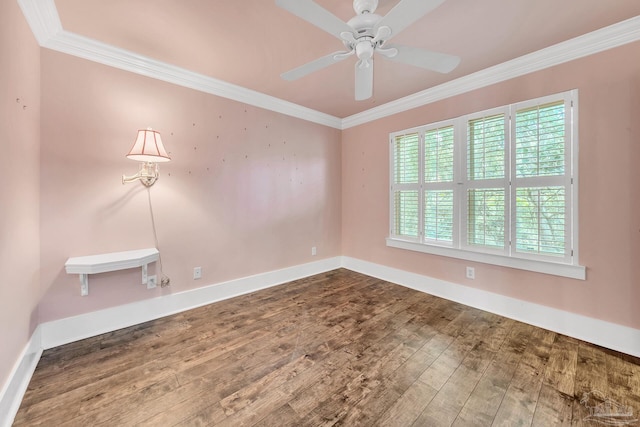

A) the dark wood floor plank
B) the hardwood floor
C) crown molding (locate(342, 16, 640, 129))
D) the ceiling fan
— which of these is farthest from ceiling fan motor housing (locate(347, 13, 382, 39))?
the dark wood floor plank

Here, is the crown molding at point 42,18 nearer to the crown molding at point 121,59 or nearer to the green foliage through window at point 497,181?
the crown molding at point 121,59

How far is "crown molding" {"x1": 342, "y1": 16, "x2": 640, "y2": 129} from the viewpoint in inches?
76.5

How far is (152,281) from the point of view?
252cm

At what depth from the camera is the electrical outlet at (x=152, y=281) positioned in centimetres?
250

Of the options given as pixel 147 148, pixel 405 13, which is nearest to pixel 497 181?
pixel 405 13

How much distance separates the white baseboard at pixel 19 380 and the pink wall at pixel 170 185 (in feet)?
0.83

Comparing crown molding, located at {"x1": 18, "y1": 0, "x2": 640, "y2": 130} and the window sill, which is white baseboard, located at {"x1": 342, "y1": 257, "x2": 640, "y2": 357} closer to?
the window sill

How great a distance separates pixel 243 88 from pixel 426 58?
2180 mm

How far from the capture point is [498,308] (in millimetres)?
2617

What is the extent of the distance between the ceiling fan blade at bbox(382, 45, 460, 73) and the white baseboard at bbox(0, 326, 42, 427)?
3024mm

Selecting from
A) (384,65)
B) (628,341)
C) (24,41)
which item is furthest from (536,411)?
(24,41)

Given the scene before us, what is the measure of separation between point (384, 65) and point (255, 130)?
5.66ft

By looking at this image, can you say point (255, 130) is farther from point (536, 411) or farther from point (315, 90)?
point (536, 411)

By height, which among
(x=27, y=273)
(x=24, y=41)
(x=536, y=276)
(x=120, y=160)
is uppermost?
(x=24, y=41)
